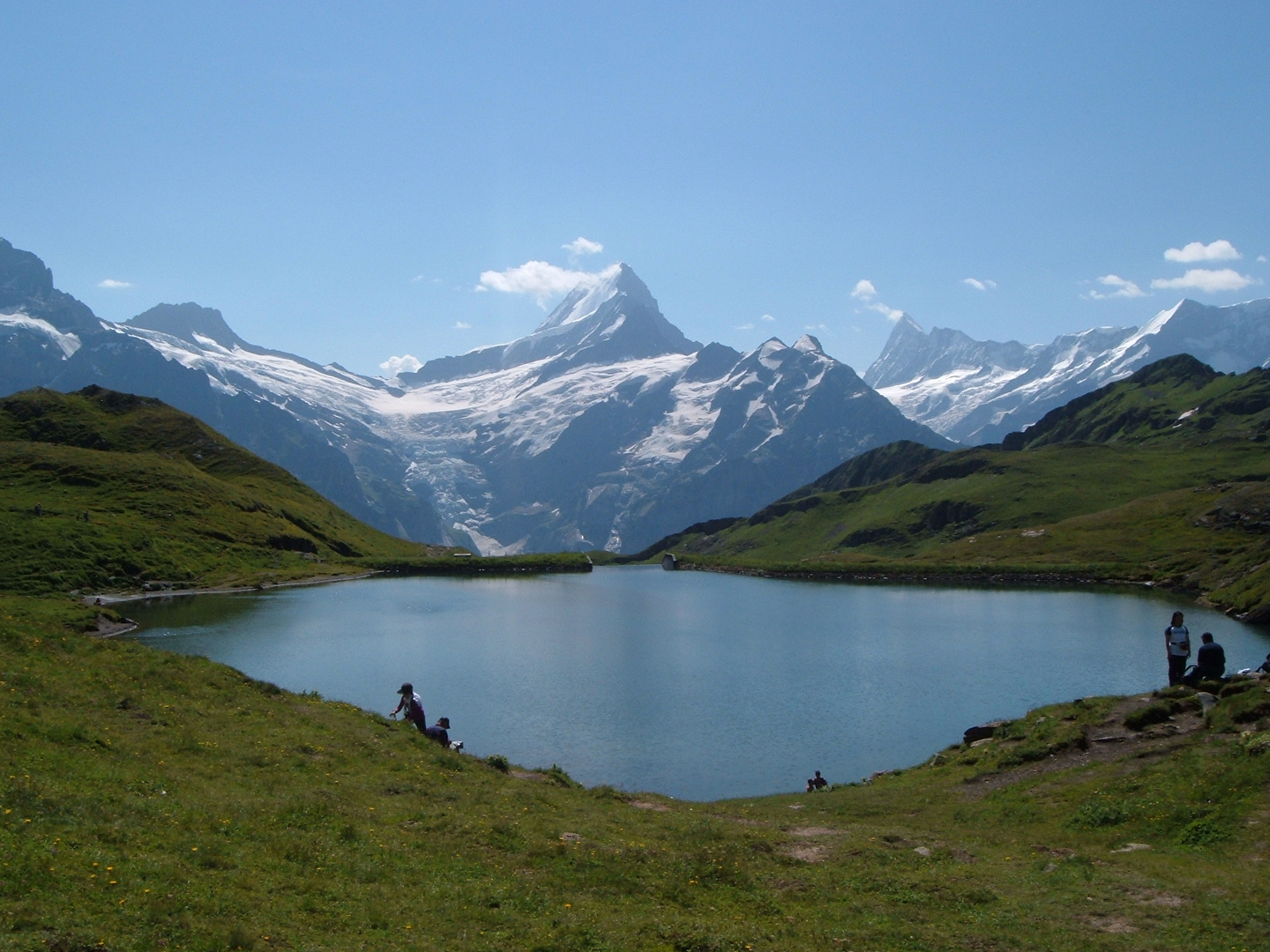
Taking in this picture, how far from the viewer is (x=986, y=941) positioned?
1736 cm

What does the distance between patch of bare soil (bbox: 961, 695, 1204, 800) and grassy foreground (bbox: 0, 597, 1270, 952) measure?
0.13 m

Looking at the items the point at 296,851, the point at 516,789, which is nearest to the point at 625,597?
the point at 516,789

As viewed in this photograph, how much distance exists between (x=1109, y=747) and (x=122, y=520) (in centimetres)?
14537

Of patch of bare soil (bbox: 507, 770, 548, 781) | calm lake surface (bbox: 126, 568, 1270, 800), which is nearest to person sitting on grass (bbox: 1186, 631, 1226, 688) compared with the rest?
calm lake surface (bbox: 126, 568, 1270, 800)

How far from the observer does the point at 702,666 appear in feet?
279

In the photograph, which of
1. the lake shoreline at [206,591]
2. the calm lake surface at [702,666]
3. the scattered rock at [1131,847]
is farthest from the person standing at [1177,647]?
the lake shoreline at [206,591]

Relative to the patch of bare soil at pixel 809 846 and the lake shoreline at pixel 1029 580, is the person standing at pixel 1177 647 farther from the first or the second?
the lake shoreline at pixel 1029 580

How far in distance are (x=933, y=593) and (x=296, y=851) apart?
155497mm

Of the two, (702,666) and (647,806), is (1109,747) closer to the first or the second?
(647,806)

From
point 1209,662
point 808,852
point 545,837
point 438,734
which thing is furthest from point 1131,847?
point 438,734

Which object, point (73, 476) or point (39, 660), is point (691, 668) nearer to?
point (39, 660)

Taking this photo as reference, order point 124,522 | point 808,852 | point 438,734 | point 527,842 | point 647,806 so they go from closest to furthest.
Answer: point 527,842, point 808,852, point 647,806, point 438,734, point 124,522

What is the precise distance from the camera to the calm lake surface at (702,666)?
54.2 m

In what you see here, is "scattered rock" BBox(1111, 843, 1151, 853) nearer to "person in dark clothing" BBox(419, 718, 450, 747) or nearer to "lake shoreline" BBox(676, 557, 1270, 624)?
"person in dark clothing" BBox(419, 718, 450, 747)
